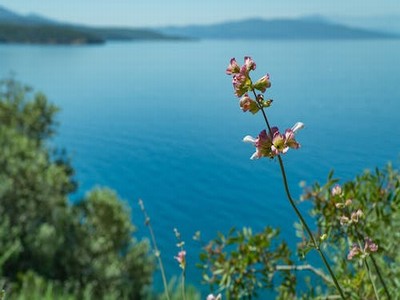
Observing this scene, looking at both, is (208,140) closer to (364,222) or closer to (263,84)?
(364,222)

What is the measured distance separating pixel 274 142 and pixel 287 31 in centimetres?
12850

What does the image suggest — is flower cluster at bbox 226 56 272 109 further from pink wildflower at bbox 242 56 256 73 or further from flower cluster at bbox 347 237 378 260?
flower cluster at bbox 347 237 378 260

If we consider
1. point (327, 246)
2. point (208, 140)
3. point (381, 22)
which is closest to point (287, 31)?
point (381, 22)

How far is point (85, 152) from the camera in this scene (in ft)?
103

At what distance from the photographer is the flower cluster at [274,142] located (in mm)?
1200

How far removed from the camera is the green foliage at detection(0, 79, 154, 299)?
14.7 m

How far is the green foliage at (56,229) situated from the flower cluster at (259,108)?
1187cm

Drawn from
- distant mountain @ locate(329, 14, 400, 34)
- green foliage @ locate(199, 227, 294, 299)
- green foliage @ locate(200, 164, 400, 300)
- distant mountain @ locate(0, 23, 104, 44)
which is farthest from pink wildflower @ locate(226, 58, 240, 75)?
distant mountain @ locate(0, 23, 104, 44)

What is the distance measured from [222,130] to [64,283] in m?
7.06

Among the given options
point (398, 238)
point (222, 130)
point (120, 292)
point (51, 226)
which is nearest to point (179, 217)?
point (222, 130)

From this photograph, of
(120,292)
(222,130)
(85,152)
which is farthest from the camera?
(85,152)

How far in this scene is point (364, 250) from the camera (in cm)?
158

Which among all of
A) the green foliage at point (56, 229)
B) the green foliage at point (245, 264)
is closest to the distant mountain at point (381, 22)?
the green foliage at point (56, 229)

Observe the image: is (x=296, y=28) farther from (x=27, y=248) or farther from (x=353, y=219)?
(x=353, y=219)
